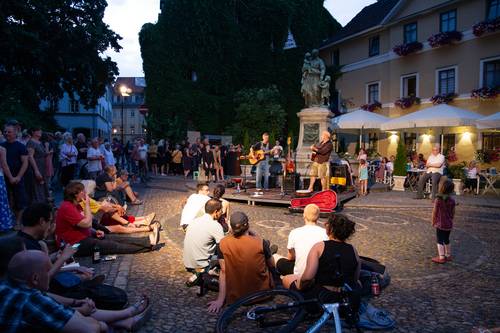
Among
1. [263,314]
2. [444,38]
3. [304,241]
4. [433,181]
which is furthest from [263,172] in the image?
[444,38]

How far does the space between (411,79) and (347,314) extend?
24.7 metres

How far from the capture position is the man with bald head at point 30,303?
8.66 ft

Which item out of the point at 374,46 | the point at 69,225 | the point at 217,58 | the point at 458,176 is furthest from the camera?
the point at 217,58

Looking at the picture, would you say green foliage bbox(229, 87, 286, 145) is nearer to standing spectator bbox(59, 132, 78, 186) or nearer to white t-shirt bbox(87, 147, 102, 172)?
white t-shirt bbox(87, 147, 102, 172)

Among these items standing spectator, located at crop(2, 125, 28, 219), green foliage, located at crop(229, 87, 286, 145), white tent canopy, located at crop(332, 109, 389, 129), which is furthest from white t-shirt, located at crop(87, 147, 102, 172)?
green foliage, located at crop(229, 87, 286, 145)

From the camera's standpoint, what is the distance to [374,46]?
92.4 feet

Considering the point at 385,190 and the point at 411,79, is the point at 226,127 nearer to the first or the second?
the point at 411,79

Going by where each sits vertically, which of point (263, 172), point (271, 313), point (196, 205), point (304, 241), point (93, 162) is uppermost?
point (93, 162)

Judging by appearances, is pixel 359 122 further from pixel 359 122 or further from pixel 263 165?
pixel 263 165

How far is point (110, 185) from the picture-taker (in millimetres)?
8914

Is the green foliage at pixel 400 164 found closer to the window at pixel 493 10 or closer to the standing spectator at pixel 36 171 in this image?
the window at pixel 493 10

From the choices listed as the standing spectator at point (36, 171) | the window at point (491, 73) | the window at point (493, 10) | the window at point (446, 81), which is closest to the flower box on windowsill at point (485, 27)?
the window at point (493, 10)

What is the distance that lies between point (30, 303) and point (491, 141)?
22.4m

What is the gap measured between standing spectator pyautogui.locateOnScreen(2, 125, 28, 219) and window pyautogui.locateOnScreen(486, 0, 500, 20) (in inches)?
850
